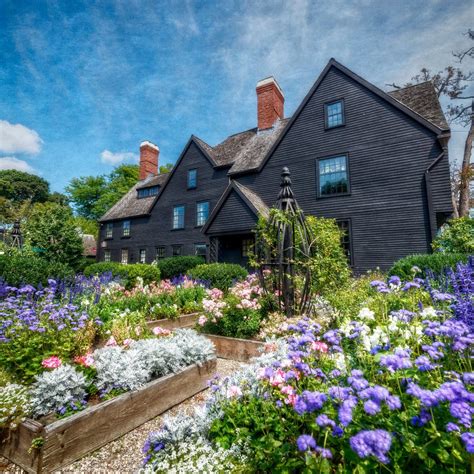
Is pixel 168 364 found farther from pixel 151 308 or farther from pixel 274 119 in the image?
pixel 274 119

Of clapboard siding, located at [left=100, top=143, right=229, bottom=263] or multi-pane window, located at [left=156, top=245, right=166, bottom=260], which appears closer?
clapboard siding, located at [left=100, top=143, right=229, bottom=263]

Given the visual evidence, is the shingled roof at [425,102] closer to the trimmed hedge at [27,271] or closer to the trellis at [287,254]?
the trellis at [287,254]

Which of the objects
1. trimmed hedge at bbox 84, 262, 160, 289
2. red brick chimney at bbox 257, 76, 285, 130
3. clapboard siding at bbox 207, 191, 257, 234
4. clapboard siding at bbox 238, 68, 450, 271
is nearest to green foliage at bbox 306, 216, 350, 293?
clapboard siding at bbox 238, 68, 450, 271

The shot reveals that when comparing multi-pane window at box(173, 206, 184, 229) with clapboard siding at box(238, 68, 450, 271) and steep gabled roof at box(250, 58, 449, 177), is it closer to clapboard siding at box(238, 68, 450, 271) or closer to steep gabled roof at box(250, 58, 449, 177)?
steep gabled roof at box(250, 58, 449, 177)

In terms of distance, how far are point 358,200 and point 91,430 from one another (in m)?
13.8

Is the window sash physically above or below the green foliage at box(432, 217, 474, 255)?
above

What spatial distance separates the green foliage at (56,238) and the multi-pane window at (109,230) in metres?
6.34

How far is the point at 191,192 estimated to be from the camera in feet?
70.7

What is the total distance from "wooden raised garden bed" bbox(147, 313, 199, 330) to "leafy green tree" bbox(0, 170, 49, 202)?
64.7m

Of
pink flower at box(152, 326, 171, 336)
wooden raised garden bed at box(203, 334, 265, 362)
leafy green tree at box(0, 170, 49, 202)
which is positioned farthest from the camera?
leafy green tree at box(0, 170, 49, 202)

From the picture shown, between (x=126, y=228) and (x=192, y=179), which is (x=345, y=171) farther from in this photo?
(x=126, y=228)

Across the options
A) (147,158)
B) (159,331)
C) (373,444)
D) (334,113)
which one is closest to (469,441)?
(373,444)

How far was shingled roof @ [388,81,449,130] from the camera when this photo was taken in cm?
1264

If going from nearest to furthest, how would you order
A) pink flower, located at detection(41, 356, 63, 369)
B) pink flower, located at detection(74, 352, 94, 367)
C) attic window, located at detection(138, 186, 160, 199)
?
pink flower, located at detection(41, 356, 63, 369) → pink flower, located at detection(74, 352, 94, 367) → attic window, located at detection(138, 186, 160, 199)
